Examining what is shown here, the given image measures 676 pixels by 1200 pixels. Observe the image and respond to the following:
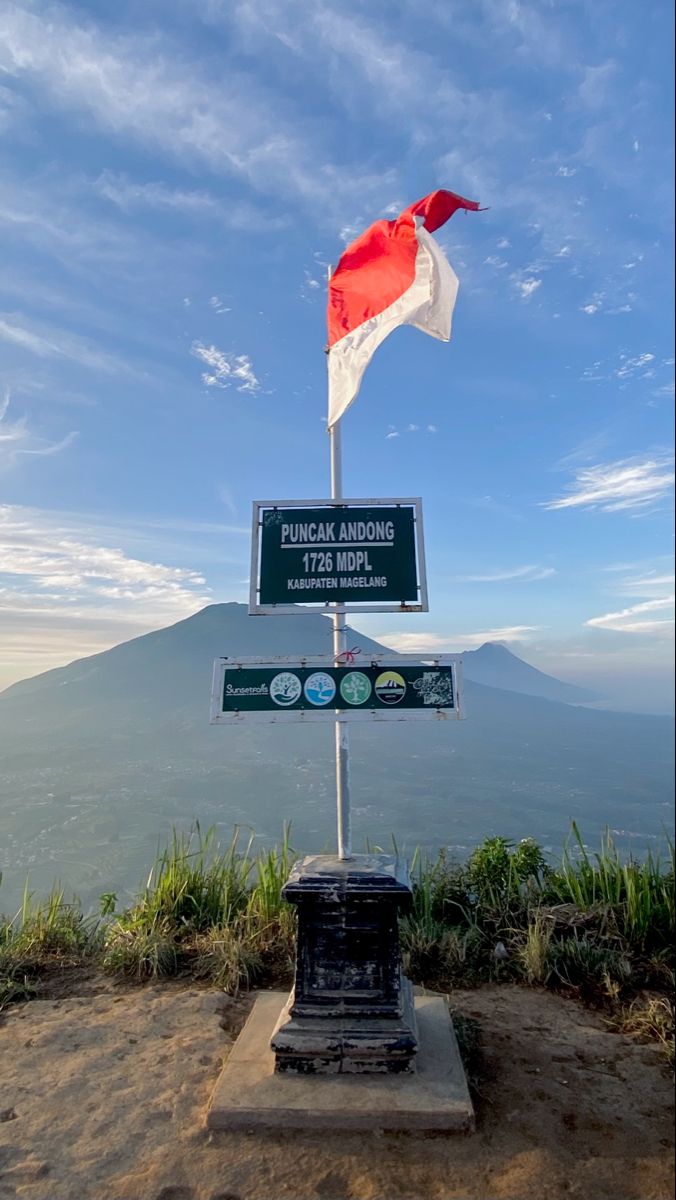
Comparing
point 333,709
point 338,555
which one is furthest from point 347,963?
point 338,555

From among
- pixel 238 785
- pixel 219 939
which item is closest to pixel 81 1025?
pixel 219 939

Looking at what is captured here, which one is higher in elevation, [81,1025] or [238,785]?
[81,1025]

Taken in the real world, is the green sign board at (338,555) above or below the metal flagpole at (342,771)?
above

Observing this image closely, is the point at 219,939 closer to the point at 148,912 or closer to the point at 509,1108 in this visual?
the point at 148,912

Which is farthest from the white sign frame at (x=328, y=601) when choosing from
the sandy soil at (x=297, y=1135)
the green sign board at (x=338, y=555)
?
the sandy soil at (x=297, y=1135)

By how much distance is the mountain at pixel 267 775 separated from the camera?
217 inches

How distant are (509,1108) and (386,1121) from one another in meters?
0.61

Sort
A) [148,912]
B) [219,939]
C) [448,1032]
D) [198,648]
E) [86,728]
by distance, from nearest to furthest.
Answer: [448,1032]
[219,939]
[148,912]
[86,728]
[198,648]

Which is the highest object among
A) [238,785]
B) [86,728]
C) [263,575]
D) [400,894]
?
[263,575]

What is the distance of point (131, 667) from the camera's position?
41.8 m

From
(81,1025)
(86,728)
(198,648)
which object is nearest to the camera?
(81,1025)

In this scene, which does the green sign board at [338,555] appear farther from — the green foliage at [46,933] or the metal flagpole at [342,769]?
the green foliage at [46,933]

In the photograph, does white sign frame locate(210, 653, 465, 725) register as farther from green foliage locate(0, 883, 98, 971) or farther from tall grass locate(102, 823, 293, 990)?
green foliage locate(0, 883, 98, 971)

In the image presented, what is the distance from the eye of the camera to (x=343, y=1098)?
2.87 meters
